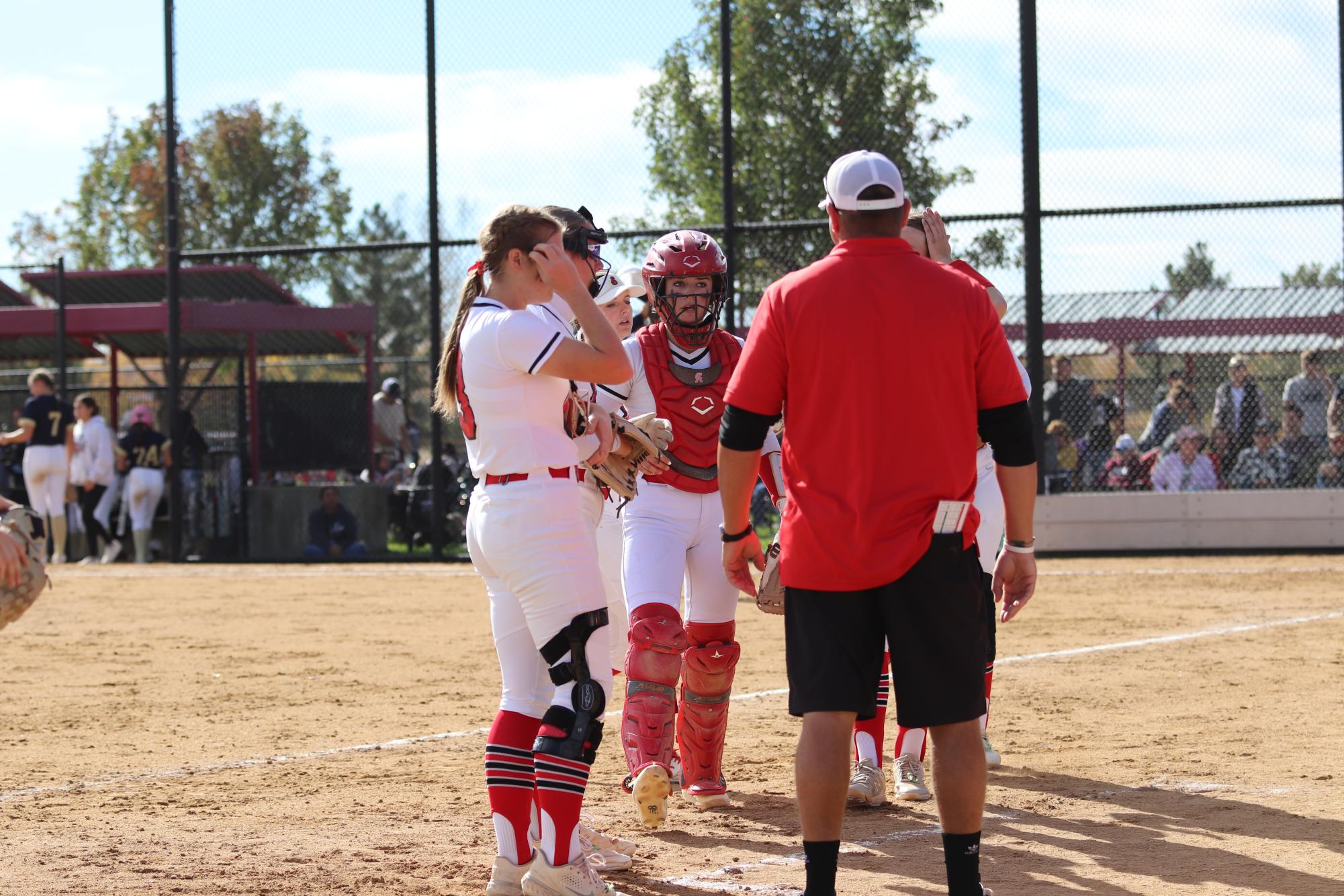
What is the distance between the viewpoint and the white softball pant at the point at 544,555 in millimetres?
4344

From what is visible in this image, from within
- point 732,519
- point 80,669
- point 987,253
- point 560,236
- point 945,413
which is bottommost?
point 80,669

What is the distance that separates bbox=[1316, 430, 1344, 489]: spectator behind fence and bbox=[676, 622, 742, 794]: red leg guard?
11248mm

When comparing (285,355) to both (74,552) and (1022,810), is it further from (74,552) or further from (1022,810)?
(1022,810)

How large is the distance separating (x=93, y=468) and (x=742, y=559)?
14929 mm

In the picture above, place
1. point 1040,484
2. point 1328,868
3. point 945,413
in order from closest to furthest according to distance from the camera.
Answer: point 945,413, point 1328,868, point 1040,484

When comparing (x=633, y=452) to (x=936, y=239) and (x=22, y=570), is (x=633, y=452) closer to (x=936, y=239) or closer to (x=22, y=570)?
(x=936, y=239)

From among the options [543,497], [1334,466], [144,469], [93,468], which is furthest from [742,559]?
[93,468]

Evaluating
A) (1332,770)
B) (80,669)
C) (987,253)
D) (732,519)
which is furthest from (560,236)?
(987,253)

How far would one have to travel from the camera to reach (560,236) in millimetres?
4570

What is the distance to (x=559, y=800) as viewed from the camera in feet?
14.3

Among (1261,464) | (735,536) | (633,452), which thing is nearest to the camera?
(735,536)

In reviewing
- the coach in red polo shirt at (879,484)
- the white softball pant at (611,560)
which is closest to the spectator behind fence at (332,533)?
the white softball pant at (611,560)

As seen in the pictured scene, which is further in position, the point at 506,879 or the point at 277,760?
the point at 277,760

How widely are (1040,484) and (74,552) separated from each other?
11599 millimetres
